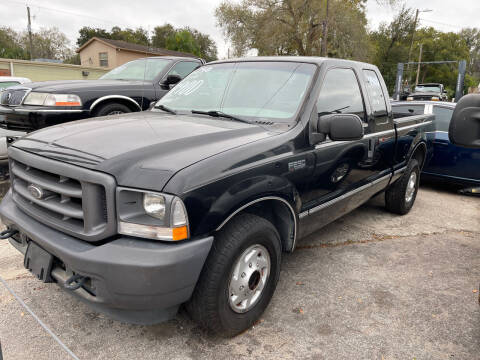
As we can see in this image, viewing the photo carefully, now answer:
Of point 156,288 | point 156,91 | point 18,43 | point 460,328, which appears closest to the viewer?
point 156,288

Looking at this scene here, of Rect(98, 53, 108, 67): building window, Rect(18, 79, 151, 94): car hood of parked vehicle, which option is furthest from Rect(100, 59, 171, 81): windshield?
Rect(98, 53, 108, 67): building window

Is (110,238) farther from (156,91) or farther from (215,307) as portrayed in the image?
(156,91)

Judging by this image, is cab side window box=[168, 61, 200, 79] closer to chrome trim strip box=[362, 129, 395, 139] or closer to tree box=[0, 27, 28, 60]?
chrome trim strip box=[362, 129, 395, 139]

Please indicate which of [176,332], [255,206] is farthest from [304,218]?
[176,332]

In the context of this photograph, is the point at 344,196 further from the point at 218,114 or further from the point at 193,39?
the point at 193,39

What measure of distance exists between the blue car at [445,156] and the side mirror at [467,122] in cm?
427

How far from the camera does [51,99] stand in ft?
16.8

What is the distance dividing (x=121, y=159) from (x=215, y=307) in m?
1.02

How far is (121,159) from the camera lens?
6.79 feet

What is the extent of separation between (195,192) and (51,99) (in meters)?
4.06

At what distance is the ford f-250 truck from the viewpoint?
1.96 meters

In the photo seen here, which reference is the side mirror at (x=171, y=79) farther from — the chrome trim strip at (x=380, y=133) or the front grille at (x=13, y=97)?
the chrome trim strip at (x=380, y=133)

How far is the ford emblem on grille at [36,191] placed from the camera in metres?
2.32

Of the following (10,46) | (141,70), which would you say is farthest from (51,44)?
(141,70)
